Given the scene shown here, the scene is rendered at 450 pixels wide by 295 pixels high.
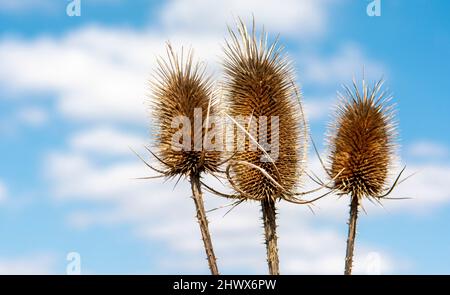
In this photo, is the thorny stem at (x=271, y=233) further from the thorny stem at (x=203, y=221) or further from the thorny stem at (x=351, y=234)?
the thorny stem at (x=351, y=234)

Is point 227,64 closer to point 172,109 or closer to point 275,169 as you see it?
point 172,109

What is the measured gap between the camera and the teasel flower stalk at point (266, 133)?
1177 cm

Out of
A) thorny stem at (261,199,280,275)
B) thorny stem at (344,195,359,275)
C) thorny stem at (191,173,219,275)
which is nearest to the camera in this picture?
thorny stem at (191,173,219,275)

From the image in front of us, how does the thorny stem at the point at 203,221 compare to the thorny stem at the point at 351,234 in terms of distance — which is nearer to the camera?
the thorny stem at the point at 203,221

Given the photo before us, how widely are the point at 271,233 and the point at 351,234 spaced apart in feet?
5.02

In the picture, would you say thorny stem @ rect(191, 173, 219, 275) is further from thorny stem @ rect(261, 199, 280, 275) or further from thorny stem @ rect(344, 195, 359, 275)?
thorny stem @ rect(344, 195, 359, 275)

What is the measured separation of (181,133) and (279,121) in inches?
68.5

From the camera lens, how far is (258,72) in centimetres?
1197

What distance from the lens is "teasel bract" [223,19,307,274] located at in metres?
11.8
